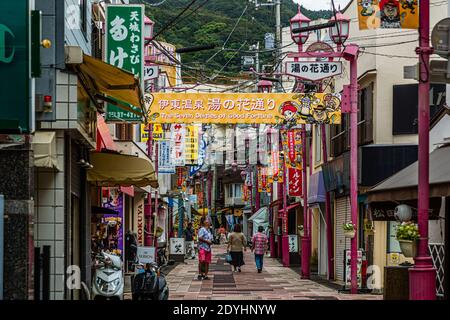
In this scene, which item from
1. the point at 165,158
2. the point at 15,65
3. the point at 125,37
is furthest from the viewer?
the point at 165,158

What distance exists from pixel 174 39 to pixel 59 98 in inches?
1258

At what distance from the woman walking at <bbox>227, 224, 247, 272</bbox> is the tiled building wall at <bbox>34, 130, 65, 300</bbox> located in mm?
17798

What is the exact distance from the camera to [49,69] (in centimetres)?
1592

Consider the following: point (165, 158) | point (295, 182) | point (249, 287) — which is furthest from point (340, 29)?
point (165, 158)

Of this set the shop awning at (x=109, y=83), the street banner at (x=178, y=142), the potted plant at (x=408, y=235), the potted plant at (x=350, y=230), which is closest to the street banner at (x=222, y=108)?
the potted plant at (x=350, y=230)

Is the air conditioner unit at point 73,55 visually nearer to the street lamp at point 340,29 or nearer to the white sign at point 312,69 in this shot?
the white sign at point 312,69

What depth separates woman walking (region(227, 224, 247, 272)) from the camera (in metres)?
34.2

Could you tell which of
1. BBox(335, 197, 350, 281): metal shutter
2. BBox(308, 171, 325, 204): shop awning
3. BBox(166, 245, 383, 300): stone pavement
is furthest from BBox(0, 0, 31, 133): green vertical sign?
BBox(308, 171, 325, 204): shop awning

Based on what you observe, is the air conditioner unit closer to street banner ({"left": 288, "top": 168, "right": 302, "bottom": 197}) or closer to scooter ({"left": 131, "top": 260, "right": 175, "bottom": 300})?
scooter ({"left": 131, "top": 260, "right": 175, "bottom": 300})

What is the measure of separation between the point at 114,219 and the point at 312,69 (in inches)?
409

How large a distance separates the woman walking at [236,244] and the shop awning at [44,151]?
61.2 feet

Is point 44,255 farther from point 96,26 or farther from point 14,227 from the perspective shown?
point 96,26

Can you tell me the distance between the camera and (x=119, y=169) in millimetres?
21297

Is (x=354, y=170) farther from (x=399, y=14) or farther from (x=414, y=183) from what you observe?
(x=399, y=14)
